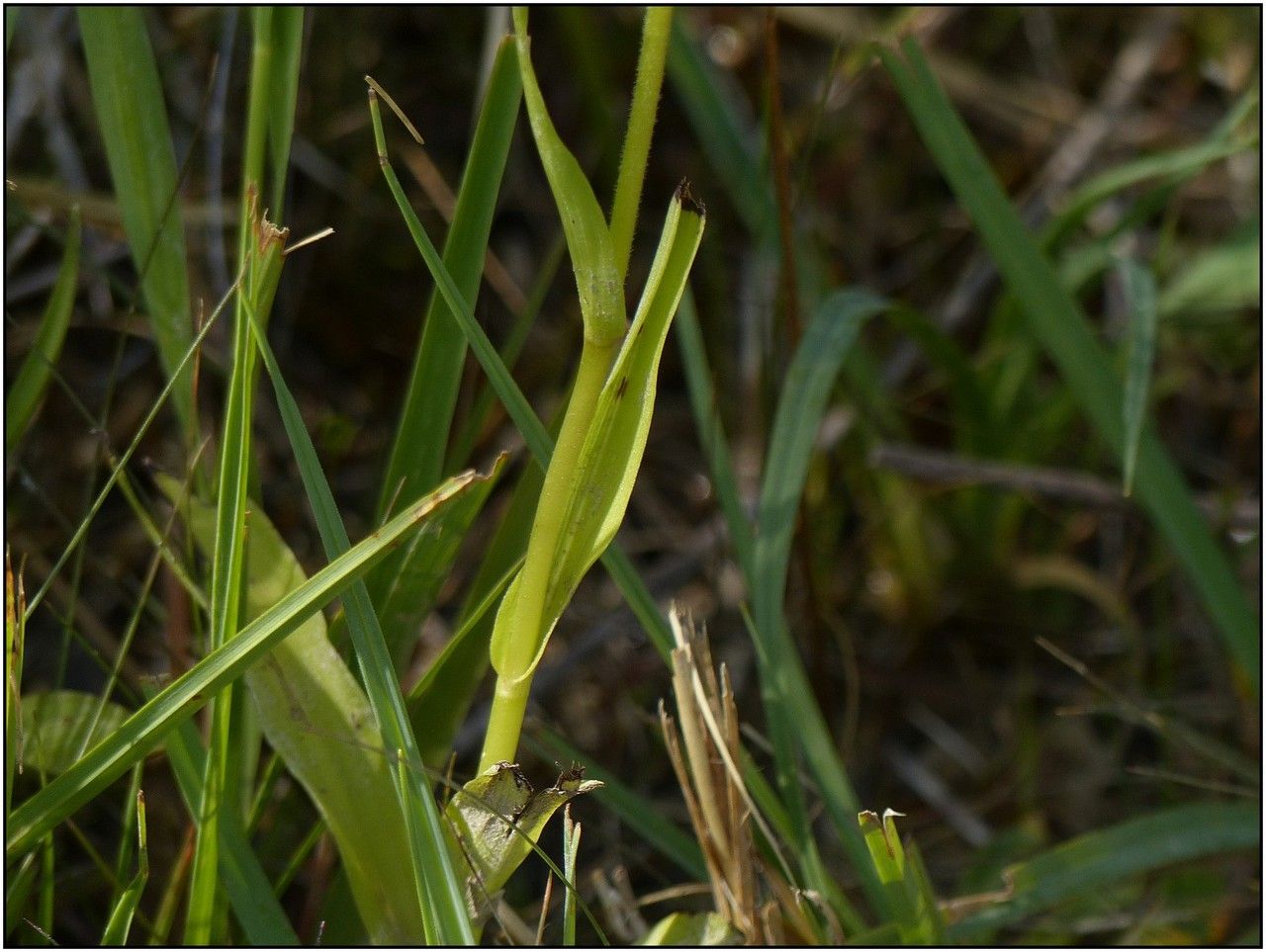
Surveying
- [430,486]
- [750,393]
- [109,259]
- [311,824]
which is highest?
[109,259]

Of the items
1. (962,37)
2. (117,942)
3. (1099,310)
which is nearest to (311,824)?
(117,942)

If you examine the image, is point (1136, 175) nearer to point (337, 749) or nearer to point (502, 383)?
point (502, 383)

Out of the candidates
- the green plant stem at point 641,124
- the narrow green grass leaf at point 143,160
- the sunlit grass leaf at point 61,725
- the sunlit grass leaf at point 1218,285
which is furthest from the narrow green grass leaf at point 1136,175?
the sunlit grass leaf at point 61,725

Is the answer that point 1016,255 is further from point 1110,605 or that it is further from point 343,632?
point 343,632

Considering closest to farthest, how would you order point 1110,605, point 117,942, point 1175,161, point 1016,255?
point 117,942 → point 1016,255 → point 1175,161 → point 1110,605

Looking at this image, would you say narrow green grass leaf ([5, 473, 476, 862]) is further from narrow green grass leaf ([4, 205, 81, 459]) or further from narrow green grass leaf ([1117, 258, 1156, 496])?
narrow green grass leaf ([1117, 258, 1156, 496])

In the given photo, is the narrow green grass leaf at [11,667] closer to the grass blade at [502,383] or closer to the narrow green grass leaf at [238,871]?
the narrow green grass leaf at [238,871]

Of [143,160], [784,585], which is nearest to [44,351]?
[143,160]

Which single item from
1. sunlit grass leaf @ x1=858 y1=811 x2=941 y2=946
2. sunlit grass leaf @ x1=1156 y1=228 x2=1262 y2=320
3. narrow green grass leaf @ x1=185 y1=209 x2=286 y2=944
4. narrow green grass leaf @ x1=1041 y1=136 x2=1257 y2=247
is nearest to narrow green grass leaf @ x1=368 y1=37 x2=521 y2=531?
narrow green grass leaf @ x1=185 y1=209 x2=286 y2=944
